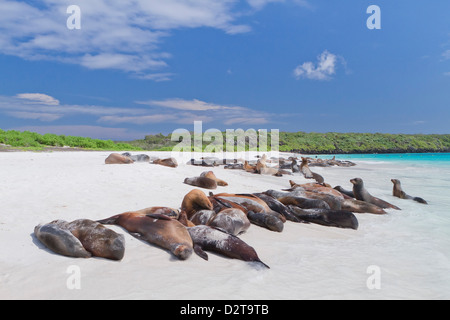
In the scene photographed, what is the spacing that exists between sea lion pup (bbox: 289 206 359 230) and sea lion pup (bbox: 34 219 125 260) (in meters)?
3.75

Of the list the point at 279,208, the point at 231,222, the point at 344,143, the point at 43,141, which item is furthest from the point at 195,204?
the point at 344,143

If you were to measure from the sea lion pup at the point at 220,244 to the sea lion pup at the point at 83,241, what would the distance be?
96cm

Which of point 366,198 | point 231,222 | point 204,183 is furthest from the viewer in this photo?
point 204,183

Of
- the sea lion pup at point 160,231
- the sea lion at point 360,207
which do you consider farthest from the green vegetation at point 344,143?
the sea lion pup at point 160,231

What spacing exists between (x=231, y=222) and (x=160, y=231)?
1119 mm

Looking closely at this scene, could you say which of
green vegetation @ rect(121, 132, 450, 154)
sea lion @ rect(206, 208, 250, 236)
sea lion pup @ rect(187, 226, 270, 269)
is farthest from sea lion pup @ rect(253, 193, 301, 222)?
green vegetation @ rect(121, 132, 450, 154)

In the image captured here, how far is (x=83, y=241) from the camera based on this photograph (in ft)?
12.9

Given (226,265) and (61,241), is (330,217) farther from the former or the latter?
(61,241)

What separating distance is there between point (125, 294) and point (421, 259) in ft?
12.6

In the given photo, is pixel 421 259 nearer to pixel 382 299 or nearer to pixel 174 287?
pixel 382 299

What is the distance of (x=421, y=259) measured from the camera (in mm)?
4332

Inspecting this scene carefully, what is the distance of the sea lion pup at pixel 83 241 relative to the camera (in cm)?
373

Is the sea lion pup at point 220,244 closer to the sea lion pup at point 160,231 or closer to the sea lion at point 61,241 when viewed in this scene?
the sea lion pup at point 160,231

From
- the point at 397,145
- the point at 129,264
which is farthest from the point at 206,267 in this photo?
the point at 397,145
